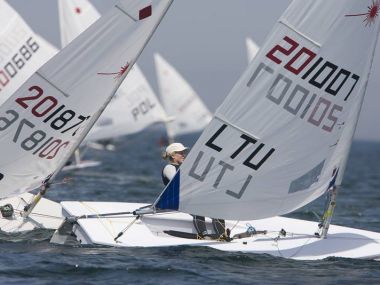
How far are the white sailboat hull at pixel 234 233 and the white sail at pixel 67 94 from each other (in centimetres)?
70

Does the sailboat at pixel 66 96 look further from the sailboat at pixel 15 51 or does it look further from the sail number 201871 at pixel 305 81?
the sailboat at pixel 15 51

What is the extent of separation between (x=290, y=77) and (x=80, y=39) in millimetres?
2615

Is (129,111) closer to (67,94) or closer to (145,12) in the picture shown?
(67,94)

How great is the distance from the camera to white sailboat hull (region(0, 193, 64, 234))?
1104cm

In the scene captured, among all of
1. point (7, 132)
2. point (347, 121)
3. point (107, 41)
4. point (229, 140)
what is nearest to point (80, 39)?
point (107, 41)

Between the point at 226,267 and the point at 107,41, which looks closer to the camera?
the point at 226,267

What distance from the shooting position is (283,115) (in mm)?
9648

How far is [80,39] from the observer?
10695 mm

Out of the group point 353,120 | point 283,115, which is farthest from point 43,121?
point 353,120

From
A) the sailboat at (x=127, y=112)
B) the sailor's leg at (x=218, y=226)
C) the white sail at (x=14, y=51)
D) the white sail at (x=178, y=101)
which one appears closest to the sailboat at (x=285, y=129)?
the sailor's leg at (x=218, y=226)

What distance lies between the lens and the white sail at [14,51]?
1806 cm

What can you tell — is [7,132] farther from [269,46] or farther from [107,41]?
[269,46]

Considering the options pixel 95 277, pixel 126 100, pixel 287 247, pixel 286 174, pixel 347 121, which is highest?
pixel 126 100

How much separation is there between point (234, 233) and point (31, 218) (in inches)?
100
